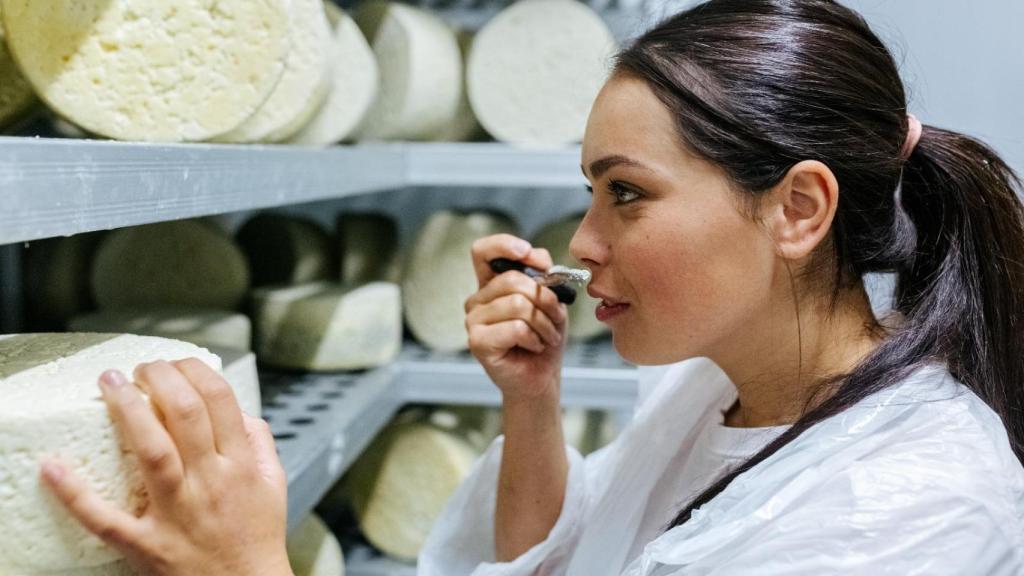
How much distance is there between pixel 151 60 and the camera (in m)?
0.78

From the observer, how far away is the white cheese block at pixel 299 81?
1.03 m

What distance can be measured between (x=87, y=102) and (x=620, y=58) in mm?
501

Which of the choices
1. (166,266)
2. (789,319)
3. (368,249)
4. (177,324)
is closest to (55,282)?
(166,266)

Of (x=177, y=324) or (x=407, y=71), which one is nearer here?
(x=177, y=324)

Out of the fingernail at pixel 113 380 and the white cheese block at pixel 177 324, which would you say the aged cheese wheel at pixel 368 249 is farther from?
the fingernail at pixel 113 380

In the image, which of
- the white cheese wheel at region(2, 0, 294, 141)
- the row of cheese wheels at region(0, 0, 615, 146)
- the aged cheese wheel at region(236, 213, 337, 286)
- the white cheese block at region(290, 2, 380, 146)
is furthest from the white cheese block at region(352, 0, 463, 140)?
the white cheese wheel at region(2, 0, 294, 141)

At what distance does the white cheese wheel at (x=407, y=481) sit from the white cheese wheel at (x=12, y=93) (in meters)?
0.97

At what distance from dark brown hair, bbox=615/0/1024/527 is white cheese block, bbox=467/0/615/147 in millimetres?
648

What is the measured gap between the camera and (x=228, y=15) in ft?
2.68

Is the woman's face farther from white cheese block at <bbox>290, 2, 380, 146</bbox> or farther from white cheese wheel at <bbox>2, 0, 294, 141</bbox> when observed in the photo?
white cheese block at <bbox>290, 2, 380, 146</bbox>

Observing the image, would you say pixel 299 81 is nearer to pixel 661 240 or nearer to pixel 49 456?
pixel 661 240

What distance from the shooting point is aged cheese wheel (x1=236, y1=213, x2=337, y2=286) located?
163cm

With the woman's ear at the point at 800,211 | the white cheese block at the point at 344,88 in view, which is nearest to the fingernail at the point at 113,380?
the woman's ear at the point at 800,211

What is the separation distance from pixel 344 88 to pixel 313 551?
69 cm
